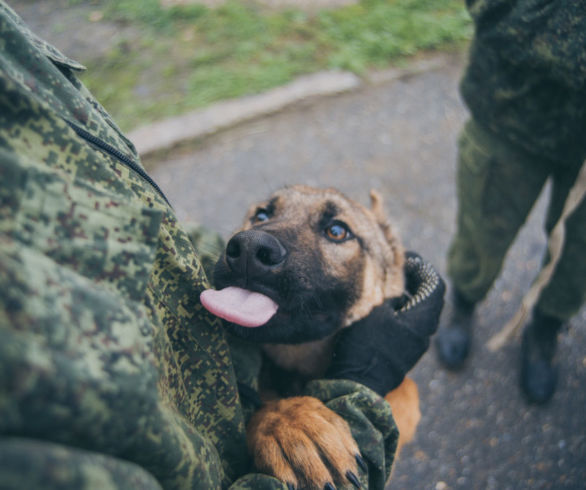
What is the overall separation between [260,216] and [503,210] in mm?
1465

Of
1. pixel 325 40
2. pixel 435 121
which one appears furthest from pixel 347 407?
pixel 325 40

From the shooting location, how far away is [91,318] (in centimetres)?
75

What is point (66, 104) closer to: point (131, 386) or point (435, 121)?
point (131, 386)

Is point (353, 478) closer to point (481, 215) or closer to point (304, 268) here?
point (304, 268)

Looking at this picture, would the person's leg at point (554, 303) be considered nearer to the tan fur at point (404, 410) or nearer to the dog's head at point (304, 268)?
A: the dog's head at point (304, 268)

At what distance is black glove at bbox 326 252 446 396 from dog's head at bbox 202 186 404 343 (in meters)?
0.11

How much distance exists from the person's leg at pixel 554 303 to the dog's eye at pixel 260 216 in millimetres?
1633

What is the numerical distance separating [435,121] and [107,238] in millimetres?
4332

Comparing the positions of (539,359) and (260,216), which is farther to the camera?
(539,359)

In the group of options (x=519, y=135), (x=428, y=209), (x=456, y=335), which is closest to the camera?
(x=519, y=135)

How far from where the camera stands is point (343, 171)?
162 inches

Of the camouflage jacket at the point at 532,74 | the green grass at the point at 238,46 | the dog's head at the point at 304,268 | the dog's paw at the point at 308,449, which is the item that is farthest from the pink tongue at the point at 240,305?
the green grass at the point at 238,46

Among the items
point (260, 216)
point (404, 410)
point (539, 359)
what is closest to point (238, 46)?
point (260, 216)

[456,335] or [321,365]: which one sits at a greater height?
[321,365]
